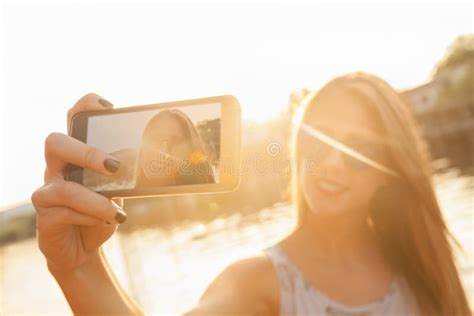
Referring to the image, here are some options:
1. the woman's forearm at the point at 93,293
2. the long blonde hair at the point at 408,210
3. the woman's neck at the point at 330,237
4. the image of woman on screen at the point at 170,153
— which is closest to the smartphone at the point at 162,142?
the image of woman on screen at the point at 170,153

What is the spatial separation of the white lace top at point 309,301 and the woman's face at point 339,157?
0.28m

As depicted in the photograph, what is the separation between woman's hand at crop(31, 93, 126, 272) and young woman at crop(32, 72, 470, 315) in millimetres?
306

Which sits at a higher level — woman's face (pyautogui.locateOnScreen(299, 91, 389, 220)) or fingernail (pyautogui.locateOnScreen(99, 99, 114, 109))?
fingernail (pyautogui.locateOnScreen(99, 99, 114, 109))

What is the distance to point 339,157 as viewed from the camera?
214cm

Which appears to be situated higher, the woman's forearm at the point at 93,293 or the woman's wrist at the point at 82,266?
the woman's wrist at the point at 82,266

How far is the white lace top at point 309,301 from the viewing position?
83.5 inches

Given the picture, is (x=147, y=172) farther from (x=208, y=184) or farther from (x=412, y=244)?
(x=412, y=244)

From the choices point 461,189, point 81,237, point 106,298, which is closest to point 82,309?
point 106,298

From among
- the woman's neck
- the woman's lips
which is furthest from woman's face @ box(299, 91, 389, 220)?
the woman's neck

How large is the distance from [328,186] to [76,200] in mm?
1067

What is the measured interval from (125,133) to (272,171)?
0.65 metres

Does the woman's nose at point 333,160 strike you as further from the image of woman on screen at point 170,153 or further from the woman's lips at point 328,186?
the image of woman on screen at point 170,153

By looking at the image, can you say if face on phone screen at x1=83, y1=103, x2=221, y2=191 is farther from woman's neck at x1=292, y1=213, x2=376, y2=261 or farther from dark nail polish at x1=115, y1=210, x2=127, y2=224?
woman's neck at x1=292, y1=213, x2=376, y2=261

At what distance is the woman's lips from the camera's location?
214 cm
